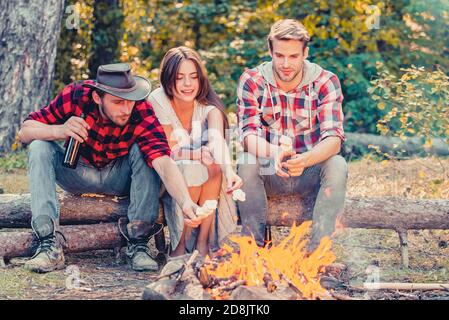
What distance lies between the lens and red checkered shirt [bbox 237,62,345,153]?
5660 mm

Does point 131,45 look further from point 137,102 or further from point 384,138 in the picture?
point 137,102

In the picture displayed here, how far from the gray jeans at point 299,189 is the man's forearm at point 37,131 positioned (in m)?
1.29

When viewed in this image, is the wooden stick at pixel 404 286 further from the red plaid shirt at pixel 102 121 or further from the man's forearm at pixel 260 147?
the red plaid shirt at pixel 102 121

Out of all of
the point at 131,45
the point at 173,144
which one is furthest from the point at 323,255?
the point at 131,45

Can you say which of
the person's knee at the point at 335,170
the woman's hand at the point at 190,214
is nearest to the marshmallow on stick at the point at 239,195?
the woman's hand at the point at 190,214

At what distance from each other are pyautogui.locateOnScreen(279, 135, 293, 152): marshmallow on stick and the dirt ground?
3.14ft

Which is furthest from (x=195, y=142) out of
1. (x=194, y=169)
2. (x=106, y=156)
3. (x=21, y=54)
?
(x=21, y=54)

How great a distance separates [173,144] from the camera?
576 centimetres

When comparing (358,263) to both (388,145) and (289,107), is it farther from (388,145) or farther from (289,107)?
(388,145)

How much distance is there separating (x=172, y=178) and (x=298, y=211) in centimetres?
95

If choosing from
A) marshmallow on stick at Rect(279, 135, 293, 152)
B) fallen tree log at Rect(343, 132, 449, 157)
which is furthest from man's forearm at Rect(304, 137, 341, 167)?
fallen tree log at Rect(343, 132, 449, 157)

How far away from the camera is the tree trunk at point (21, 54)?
339 inches

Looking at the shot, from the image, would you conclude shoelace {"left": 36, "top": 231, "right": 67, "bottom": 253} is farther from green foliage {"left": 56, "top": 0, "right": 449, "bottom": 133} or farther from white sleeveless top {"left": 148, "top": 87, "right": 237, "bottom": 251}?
green foliage {"left": 56, "top": 0, "right": 449, "bottom": 133}

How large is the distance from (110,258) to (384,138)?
497cm
